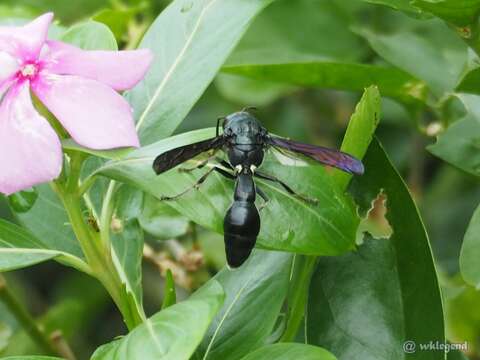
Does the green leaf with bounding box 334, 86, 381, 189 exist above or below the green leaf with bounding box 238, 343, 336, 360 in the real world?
above

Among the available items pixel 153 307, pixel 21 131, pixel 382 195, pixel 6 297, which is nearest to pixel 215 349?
pixel 382 195

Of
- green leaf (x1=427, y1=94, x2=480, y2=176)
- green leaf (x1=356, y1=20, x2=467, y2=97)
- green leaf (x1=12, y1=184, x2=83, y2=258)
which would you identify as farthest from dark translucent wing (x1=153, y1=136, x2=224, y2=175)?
green leaf (x1=356, y1=20, x2=467, y2=97)

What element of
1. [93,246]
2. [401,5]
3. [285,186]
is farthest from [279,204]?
[401,5]

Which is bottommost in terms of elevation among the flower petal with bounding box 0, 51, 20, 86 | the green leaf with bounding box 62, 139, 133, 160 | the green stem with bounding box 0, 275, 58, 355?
the green stem with bounding box 0, 275, 58, 355

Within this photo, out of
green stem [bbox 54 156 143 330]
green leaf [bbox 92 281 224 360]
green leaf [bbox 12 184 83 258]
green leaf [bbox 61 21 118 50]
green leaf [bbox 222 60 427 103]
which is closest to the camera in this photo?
green leaf [bbox 92 281 224 360]

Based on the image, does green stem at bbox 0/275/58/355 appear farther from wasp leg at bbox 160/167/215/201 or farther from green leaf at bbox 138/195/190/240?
wasp leg at bbox 160/167/215/201

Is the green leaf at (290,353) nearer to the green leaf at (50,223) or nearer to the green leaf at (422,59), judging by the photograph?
the green leaf at (50,223)

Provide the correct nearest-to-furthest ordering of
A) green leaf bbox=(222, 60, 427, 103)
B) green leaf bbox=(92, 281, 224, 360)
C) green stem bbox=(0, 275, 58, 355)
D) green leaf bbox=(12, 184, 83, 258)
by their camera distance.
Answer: green leaf bbox=(92, 281, 224, 360) < green leaf bbox=(12, 184, 83, 258) < green leaf bbox=(222, 60, 427, 103) < green stem bbox=(0, 275, 58, 355)
